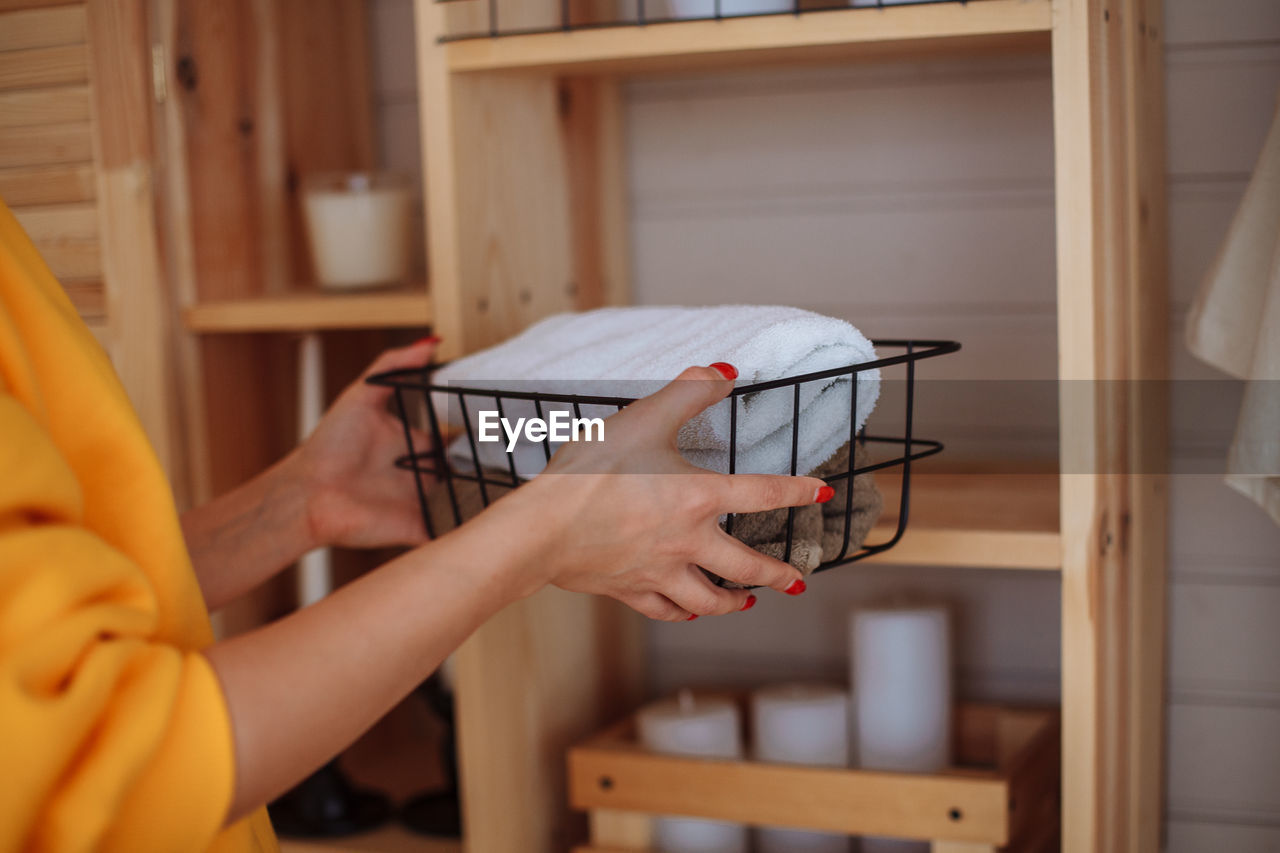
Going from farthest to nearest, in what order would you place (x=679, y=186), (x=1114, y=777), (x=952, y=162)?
1. (x=679, y=186)
2. (x=952, y=162)
3. (x=1114, y=777)

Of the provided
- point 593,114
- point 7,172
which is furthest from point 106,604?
point 593,114

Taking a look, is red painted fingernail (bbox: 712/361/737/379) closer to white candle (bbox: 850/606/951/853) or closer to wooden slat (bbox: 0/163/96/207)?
white candle (bbox: 850/606/951/853)

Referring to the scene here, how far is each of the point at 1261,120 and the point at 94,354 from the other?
0.99 meters

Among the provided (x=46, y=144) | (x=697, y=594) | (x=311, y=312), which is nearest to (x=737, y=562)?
(x=697, y=594)

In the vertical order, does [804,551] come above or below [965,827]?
above

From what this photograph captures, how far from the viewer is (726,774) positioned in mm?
982

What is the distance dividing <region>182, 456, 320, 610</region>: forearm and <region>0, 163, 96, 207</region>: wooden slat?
34 cm

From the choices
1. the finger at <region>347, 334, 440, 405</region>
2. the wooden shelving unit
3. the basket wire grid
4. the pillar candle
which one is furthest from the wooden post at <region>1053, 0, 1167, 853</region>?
the pillar candle

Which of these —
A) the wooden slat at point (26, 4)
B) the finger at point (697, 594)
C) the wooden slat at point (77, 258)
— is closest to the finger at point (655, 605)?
the finger at point (697, 594)

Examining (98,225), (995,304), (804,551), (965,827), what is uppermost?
(98,225)

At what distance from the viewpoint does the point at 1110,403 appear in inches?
33.2

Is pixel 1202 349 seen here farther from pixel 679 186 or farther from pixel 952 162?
pixel 679 186

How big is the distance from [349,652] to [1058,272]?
1.71 ft

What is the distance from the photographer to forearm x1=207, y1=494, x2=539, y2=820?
51 cm
